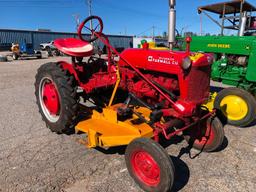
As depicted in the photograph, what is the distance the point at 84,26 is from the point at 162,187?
2.31 meters

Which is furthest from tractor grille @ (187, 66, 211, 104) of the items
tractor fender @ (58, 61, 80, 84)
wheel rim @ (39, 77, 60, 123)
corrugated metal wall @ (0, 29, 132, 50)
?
corrugated metal wall @ (0, 29, 132, 50)

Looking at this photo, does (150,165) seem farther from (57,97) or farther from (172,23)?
(172,23)

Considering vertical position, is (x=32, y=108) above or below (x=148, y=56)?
below

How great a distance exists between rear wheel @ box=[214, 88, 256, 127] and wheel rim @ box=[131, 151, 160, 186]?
2.20 metres

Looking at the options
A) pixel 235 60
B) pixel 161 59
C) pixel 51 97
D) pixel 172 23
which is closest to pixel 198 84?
pixel 161 59

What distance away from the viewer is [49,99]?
148 inches

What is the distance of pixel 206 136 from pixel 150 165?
1.12 meters

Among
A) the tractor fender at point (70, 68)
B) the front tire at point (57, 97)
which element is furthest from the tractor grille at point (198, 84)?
the tractor fender at point (70, 68)

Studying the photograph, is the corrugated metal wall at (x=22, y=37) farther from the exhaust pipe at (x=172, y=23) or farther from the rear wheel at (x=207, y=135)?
the rear wheel at (x=207, y=135)

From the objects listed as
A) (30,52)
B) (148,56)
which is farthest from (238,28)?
(30,52)

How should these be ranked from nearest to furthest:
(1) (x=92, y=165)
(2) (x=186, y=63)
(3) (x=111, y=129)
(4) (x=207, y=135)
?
(2) (x=186, y=63) → (1) (x=92, y=165) → (3) (x=111, y=129) → (4) (x=207, y=135)

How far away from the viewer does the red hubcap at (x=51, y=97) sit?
12.0 ft

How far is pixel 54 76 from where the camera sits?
11.5 ft

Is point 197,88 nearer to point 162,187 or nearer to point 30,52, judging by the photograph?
point 162,187
